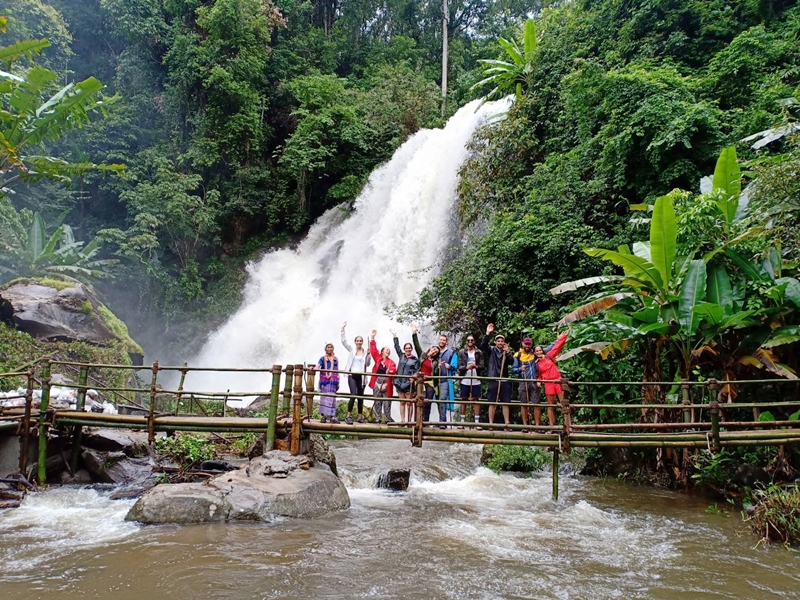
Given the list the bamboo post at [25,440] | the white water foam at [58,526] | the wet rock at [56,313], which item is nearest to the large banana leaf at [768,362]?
the white water foam at [58,526]

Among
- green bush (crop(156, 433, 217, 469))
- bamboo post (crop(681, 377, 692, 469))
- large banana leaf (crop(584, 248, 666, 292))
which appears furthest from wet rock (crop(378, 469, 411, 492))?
large banana leaf (crop(584, 248, 666, 292))

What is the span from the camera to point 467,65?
104 feet

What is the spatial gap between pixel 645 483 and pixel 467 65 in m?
27.4

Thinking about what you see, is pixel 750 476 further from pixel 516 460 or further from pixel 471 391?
pixel 471 391

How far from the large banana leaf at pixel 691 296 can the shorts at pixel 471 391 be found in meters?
2.87

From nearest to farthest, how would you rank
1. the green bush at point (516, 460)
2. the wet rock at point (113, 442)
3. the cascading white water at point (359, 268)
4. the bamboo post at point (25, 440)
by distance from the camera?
the bamboo post at point (25, 440) < the wet rock at point (113, 442) < the green bush at point (516, 460) < the cascading white water at point (359, 268)

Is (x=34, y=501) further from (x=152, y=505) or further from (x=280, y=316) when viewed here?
(x=280, y=316)

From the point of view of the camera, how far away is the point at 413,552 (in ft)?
18.5

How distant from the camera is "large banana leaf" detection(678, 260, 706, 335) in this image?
7.30 m

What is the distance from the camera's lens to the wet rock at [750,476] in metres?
7.27

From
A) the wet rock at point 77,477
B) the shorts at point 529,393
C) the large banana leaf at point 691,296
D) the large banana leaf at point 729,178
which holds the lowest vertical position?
the wet rock at point 77,477

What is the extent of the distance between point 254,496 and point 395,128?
2014cm

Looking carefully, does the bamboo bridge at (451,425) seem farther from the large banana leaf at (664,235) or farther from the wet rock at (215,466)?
the large banana leaf at (664,235)

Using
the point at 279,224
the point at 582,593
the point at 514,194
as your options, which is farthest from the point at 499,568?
the point at 279,224
